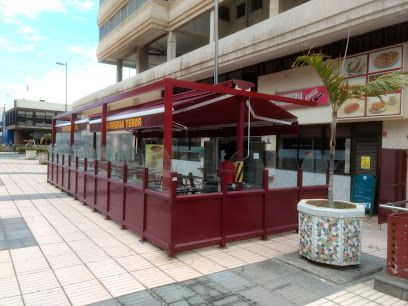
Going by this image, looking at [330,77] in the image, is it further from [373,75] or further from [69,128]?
[69,128]

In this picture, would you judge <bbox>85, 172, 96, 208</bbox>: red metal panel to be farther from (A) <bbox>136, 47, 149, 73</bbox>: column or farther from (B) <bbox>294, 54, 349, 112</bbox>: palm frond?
(A) <bbox>136, 47, 149, 73</bbox>: column

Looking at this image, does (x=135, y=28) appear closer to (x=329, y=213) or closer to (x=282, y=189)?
(x=282, y=189)

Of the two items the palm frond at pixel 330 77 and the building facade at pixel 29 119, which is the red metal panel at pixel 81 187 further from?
the building facade at pixel 29 119

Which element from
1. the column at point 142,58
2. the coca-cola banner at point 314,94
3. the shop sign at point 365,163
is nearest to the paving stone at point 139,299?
the shop sign at point 365,163

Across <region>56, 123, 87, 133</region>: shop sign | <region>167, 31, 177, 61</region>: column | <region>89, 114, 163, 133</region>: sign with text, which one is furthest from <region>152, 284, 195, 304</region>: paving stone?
<region>167, 31, 177, 61</region>: column

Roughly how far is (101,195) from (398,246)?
6.51 meters

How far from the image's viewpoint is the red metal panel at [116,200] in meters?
7.43

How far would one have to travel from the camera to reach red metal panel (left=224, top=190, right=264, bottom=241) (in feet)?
20.3

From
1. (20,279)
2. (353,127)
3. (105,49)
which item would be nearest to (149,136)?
(353,127)

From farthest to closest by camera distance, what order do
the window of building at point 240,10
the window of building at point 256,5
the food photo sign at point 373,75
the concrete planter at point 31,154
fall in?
1. the concrete planter at point 31,154
2. the window of building at point 240,10
3. the window of building at point 256,5
4. the food photo sign at point 373,75

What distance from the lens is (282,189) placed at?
7.02 meters

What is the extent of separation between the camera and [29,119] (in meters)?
59.2

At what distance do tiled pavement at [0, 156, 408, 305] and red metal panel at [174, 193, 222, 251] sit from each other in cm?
19

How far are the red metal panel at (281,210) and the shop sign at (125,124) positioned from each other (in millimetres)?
3279
